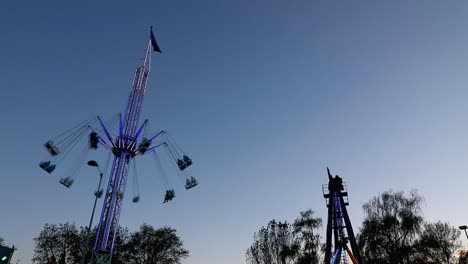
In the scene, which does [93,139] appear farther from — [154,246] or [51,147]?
[154,246]

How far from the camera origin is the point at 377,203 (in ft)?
141

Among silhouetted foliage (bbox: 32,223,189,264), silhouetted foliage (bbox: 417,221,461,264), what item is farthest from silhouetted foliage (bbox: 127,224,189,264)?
silhouetted foliage (bbox: 417,221,461,264)

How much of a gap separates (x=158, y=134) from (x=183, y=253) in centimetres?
4046

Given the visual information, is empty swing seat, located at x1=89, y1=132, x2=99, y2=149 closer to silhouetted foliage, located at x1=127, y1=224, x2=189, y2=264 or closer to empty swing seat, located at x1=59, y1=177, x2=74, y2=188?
empty swing seat, located at x1=59, y1=177, x2=74, y2=188

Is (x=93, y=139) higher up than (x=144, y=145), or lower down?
lower down

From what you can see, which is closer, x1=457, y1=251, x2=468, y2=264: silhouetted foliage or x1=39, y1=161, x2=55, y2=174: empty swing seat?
x1=39, y1=161, x2=55, y2=174: empty swing seat

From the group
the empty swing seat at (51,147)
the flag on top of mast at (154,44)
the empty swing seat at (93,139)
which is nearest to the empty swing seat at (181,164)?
the empty swing seat at (93,139)

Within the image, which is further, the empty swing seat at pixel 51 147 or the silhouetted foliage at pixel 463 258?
the silhouetted foliage at pixel 463 258

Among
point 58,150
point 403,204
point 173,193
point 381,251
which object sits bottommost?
point 381,251

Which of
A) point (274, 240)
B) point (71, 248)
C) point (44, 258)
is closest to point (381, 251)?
point (274, 240)

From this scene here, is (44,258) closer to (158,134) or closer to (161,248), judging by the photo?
(161,248)

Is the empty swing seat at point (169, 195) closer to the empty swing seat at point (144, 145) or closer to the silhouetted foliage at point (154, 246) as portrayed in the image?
the empty swing seat at point (144, 145)

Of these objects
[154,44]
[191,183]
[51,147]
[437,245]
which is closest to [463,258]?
[437,245]

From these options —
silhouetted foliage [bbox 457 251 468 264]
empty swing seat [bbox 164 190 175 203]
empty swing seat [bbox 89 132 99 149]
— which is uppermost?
empty swing seat [bbox 89 132 99 149]
